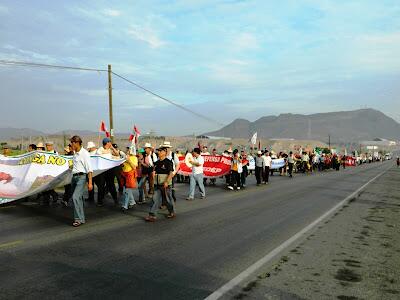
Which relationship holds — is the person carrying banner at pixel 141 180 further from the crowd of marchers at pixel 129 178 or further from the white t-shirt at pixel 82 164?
the white t-shirt at pixel 82 164

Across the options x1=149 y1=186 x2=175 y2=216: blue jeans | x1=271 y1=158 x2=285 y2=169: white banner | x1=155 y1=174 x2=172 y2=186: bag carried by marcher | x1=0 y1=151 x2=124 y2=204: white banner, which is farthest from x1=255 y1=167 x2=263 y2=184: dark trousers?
x1=155 y1=174 x2=172 y2=186: bag carried by marcher

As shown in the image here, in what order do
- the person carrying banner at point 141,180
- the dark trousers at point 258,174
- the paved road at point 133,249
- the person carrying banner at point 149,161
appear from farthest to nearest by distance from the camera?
the dark trousers at point 258,174
the person carrying banner at point 141,180
the person carrying banner at point 149,161
the paved road at point 133,249

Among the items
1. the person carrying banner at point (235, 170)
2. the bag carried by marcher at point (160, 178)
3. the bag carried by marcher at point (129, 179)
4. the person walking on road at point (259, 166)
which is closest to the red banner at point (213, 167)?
the person carrying banner at point (235, 170)

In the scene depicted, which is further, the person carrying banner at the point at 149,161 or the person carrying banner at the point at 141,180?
the person carrying banner at the point at 141,180

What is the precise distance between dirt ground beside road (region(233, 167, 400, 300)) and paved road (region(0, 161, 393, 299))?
49 cm

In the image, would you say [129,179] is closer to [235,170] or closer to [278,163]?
[235,170]

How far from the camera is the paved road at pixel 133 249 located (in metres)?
5.01

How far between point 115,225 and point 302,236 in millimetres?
3836

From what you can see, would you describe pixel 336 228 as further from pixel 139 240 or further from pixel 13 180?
pixel 13 180

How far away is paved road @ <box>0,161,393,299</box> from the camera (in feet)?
16.4

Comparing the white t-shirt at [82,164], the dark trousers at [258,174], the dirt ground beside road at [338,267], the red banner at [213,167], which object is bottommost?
the dirt ground beside road at [338,267]

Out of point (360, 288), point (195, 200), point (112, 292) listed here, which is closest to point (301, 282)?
point (360, 288)

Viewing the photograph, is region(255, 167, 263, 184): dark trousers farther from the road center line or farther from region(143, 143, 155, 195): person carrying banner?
the road center line

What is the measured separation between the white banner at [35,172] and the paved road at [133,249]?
Result: 49 cm
